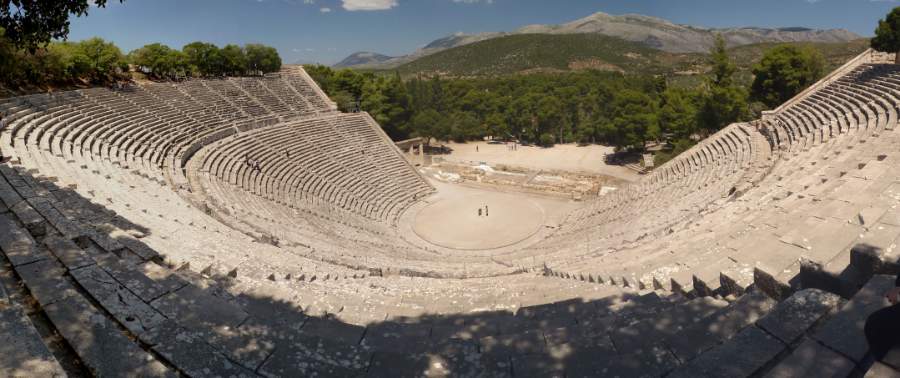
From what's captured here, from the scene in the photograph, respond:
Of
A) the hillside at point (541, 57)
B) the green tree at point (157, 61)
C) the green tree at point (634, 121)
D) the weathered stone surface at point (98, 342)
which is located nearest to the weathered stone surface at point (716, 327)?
the weathered stone surface at point (98, 342)

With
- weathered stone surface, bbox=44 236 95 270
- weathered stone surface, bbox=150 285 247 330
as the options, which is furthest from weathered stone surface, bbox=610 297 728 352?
weathered stone surface, bbox=44 236 95 270

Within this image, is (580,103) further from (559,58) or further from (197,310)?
(559,58)

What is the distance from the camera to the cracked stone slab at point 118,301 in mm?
3785

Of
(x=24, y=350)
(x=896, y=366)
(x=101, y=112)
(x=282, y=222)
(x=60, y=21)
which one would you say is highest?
(x=60, y=21)

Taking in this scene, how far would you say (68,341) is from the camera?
3.32 metres

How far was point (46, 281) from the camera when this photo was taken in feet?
13.8

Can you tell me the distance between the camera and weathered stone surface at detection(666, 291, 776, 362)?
12.0 feet

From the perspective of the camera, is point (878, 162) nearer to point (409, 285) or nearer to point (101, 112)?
point (409, 285)

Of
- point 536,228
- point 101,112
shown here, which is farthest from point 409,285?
point 101,112

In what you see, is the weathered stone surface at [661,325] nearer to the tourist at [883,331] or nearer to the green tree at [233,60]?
the tourist at [883,331]

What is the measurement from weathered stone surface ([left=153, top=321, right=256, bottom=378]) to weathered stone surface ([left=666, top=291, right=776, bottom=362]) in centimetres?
340

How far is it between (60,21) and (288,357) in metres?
7.78

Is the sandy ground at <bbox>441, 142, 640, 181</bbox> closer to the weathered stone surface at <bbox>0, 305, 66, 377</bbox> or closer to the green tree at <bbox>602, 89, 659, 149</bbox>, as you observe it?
the green tree at <bbox>602, 89, 659, 149</bbox>

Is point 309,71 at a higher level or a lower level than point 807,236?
higher
